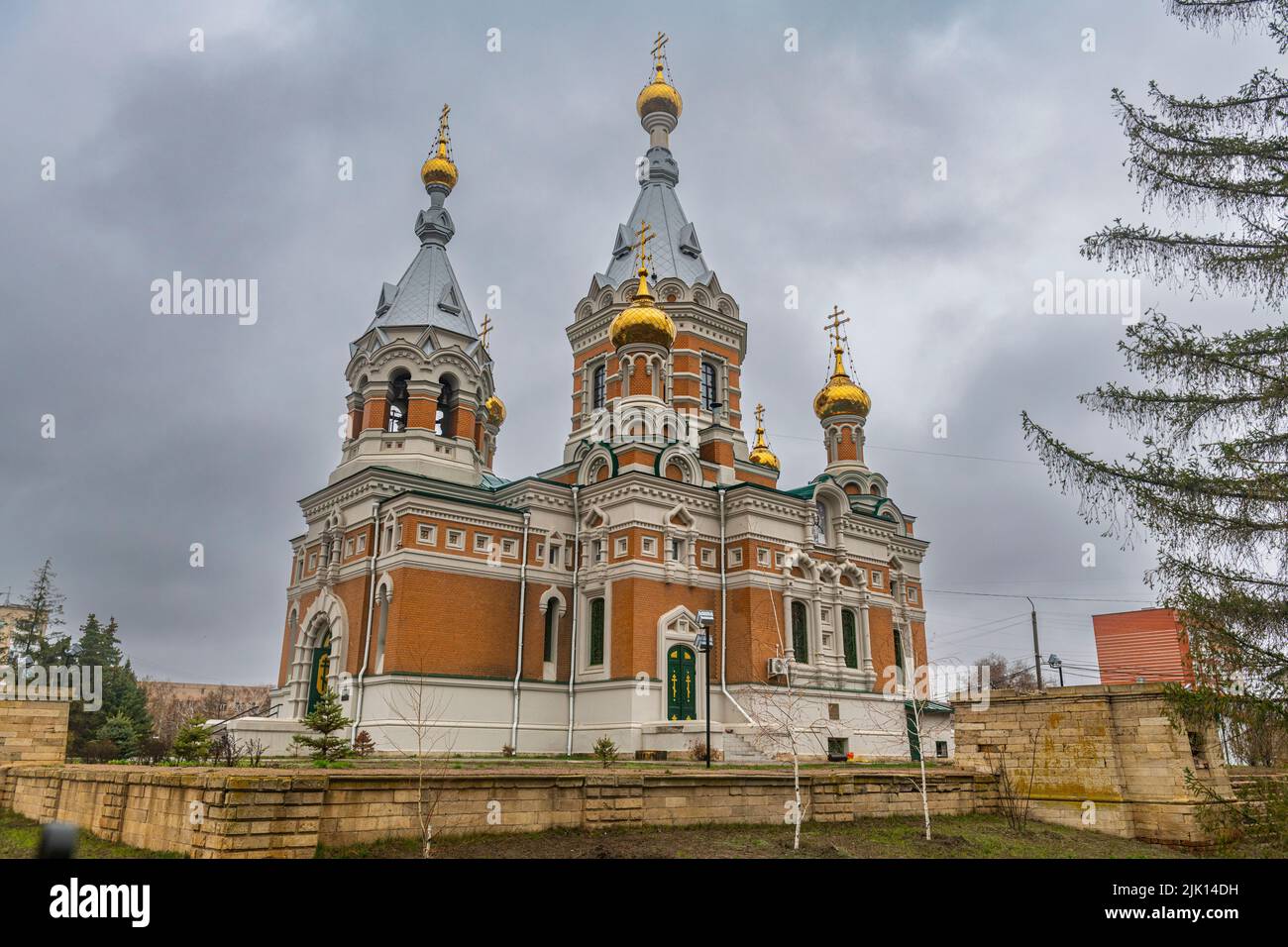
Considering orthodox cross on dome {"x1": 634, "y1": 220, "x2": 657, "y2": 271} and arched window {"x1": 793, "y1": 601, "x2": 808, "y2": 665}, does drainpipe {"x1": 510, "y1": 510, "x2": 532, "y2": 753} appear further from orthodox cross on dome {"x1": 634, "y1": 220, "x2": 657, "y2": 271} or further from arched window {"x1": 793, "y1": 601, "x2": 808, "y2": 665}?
orthodox cross on dome {"x1": 634, "y1": 220, "x2": 657, "y2": 271}

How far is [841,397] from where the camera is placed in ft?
117

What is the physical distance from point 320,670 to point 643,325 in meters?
14.8

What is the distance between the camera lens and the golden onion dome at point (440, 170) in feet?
108

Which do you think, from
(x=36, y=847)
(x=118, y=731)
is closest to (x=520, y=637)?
(x=118, y=731)

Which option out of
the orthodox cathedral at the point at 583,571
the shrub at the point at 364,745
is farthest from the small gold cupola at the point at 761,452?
the shrub at the point at 364,745

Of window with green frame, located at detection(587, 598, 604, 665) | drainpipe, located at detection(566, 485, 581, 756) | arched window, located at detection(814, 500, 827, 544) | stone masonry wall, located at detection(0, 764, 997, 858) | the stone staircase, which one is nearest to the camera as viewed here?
stone masonry wall, located at detection(0, 764, 997, 858)

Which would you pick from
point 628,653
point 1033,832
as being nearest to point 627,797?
point 1033,832

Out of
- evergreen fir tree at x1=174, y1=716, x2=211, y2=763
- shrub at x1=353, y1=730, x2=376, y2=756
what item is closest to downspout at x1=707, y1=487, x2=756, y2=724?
shrub at x1=353, y1=730, x2=376, y2=756

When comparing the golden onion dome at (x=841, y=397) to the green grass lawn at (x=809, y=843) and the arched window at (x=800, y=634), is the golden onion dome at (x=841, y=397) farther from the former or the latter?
the green grass lawn at (x=809, y=843)

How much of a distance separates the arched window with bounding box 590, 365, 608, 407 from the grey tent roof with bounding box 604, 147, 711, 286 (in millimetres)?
3474

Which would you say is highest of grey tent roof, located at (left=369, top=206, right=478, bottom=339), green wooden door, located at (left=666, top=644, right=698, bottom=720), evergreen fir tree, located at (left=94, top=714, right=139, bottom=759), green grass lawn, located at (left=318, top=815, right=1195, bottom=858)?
grey tent roof, located at (left=369, top=206, right=478, bottom=339)

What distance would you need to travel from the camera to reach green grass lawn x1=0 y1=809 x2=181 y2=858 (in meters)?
9.28
